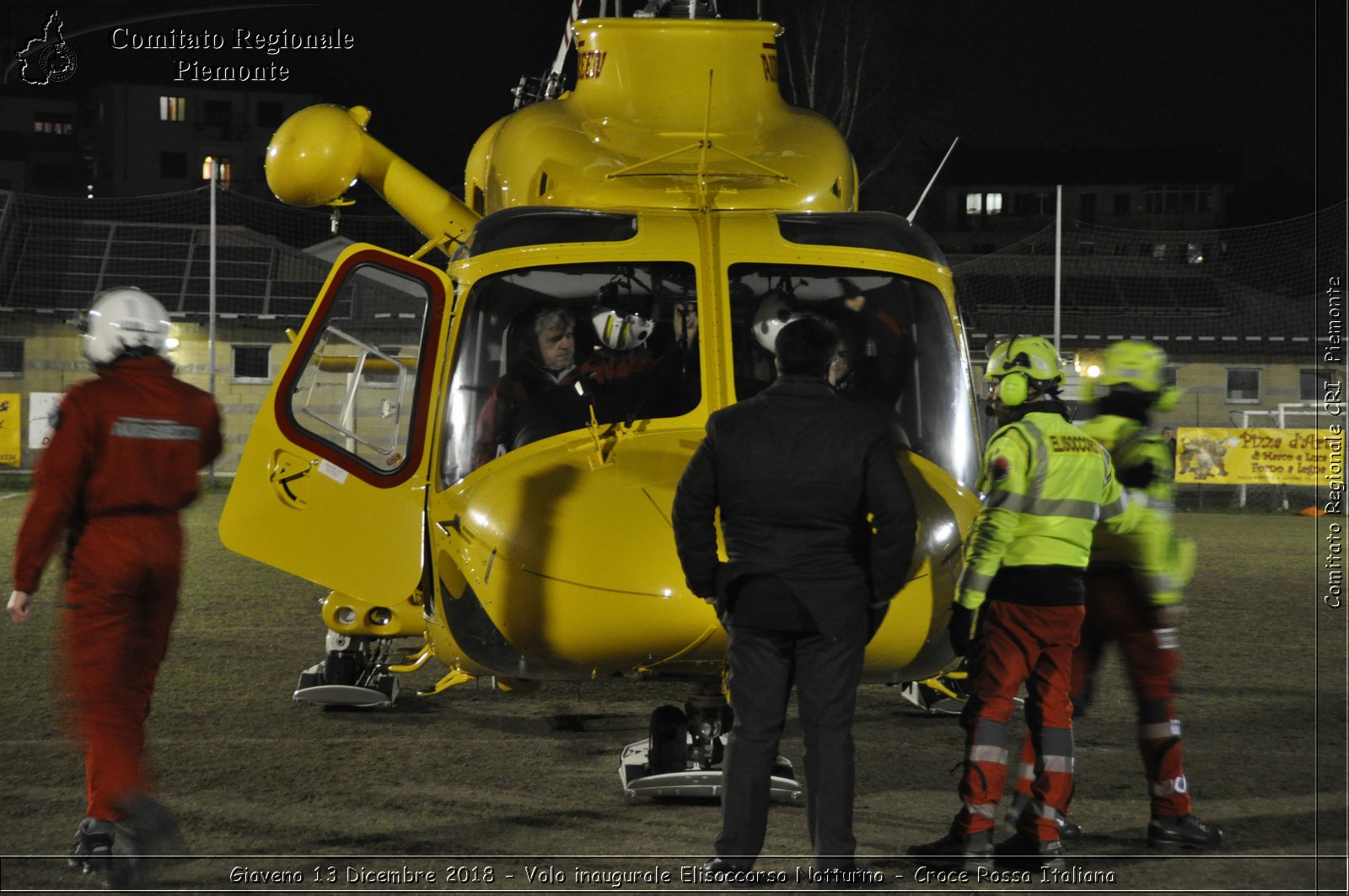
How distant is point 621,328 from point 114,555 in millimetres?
2317

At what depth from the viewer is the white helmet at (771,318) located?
653cm

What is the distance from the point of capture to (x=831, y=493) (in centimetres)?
486

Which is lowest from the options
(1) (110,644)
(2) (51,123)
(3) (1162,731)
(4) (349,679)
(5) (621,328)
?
(4) (349,679)

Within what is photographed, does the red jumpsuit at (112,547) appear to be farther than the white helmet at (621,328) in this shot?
No

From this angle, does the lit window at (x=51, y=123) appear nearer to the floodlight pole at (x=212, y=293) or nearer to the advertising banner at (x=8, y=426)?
the floodlight pole at (x=212, y=293)

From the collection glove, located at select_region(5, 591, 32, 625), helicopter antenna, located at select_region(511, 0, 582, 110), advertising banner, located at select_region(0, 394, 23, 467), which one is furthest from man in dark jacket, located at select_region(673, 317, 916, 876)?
advertising banner, located at select_region(0, 394, 23, 467)

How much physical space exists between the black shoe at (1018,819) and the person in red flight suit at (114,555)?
3151mm

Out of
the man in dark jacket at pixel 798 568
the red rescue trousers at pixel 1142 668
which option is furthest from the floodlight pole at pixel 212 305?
the man in dark jacket at pixel 798 568

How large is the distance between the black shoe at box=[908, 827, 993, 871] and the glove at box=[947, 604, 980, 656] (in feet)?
2.22

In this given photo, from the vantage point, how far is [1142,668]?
6.11 m

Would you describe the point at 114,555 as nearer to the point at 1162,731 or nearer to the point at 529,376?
the point at 529,376

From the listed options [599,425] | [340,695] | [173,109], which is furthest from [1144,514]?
[173,109]

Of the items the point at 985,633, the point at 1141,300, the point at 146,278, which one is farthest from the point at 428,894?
the point at 1141,300

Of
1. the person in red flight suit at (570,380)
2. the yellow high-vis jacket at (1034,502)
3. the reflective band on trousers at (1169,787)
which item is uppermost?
the person in red flight suit at (570,380)
